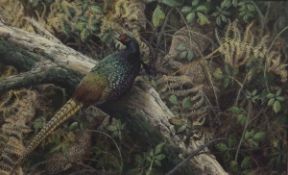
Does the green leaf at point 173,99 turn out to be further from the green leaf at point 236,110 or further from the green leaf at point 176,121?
the green leaf at point 236,110

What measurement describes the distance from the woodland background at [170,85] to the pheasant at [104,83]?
4cm

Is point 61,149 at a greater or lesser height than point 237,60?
lesser

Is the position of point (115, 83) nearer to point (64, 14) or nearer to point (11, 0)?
point (64, 14)

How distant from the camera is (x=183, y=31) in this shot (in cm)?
260

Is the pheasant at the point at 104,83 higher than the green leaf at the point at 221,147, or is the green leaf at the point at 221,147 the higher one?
the pheasant at the point at 104,83

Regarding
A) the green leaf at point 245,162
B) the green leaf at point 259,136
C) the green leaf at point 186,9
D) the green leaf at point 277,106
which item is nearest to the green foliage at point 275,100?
the green leaf at point 277,106

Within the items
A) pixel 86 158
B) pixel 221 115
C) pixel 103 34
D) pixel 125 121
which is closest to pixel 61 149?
pixel 86 158

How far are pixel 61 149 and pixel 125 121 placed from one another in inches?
10.3

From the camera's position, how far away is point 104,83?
2.46 meters

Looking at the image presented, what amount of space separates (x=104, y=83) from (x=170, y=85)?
267 mm

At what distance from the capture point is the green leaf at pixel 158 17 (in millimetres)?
2566

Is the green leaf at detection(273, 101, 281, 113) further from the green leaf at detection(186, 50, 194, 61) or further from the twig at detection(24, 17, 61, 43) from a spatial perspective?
the twig at detection(24, 17, 61, 43)

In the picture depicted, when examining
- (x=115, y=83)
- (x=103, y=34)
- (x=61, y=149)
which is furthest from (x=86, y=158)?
(x=103, y=34)

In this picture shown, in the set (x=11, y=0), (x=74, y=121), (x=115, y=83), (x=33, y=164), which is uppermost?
(x=11, y=0)
